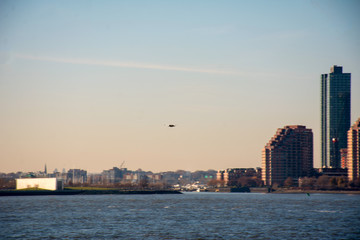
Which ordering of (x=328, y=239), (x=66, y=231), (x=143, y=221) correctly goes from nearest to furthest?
(x=328, y=239)
(x=66, y=231)
(x=143, y=221)

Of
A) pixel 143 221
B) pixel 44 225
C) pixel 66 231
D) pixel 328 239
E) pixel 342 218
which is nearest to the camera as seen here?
pixel 328 239

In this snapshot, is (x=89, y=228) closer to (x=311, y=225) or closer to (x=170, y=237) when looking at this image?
(x=170, y=237)

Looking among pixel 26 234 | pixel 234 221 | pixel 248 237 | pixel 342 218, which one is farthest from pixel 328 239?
pixel 26 234

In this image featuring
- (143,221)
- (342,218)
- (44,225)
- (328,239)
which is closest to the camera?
(328,239)

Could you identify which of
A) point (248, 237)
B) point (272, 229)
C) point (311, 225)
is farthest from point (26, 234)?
point (311, 225)

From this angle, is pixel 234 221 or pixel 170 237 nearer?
pixel 170 237

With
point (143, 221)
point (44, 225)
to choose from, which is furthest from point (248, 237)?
point (44, 225)

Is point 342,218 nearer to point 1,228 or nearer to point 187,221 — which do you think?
point 187,221

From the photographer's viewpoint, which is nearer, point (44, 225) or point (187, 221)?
point (44, 225)

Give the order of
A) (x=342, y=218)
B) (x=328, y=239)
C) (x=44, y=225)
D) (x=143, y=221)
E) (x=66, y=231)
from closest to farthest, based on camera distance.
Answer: (x=328, y=239), (x=66, y=231), (x=44, y=225), (x=143, y=221), (x=342, y=218)
